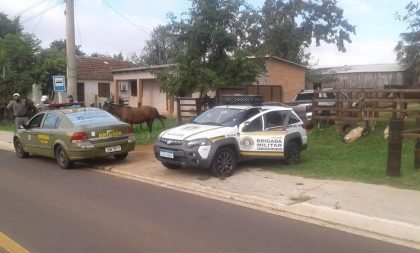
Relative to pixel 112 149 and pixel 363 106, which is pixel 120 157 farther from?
pixel 363 106

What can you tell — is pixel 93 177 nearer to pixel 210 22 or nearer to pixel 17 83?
pixel 210 22

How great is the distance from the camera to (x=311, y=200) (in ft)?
26.8

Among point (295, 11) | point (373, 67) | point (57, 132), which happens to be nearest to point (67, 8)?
point (57, 132)

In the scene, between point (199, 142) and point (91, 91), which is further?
point (91, 91)

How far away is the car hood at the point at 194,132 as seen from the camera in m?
10.4

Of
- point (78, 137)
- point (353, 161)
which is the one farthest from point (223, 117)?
point (78, 137)

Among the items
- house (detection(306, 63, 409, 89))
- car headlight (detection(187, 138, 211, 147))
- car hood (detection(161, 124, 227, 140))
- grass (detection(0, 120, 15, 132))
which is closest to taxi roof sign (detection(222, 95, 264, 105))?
car hood (detection(161, 124, 227, 140))

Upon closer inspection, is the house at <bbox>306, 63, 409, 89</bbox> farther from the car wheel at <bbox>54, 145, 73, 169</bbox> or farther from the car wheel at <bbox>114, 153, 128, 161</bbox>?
the car wheel at <bbox>54, 145, 73, 169</bbox>

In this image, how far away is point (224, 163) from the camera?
10578mm

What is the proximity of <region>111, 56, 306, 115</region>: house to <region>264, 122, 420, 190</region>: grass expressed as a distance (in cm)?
962

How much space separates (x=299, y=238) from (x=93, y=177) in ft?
20.2

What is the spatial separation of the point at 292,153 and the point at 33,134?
23.6 ft

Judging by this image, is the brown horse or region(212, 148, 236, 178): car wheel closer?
region(212, 148, 236, 178): car wheel

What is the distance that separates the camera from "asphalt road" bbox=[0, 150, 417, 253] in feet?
19.6
